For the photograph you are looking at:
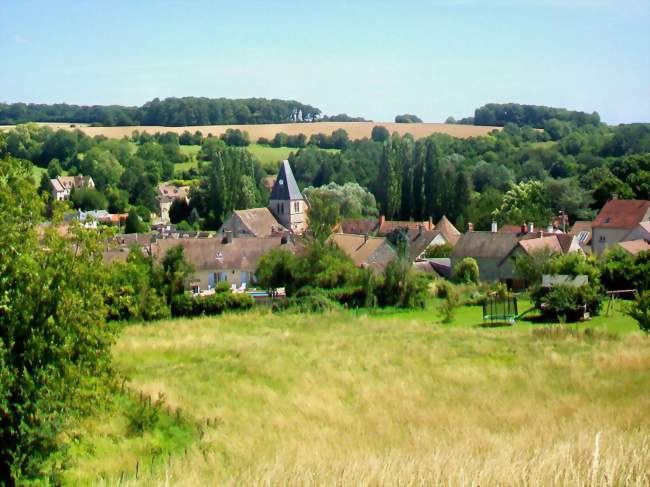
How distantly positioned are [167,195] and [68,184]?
12586mm

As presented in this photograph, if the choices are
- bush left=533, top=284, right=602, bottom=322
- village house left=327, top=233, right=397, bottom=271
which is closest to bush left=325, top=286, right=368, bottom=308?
bush left=533, top=284, right=602, bottom=322

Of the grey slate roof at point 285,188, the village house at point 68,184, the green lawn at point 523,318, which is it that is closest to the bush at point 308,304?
the green lawn at point 523,318

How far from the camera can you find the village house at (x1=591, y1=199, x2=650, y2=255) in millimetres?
55125

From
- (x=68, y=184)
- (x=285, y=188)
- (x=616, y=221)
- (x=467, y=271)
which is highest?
(x=285, y=188)

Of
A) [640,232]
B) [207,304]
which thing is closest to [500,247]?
[640,232]

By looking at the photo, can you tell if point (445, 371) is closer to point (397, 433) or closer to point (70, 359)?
point (397, 433)

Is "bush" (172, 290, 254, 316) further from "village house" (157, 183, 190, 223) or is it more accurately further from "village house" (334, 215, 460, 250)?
"village house" (157, 183, 190, 223)

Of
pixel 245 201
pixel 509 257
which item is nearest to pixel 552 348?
pixel 509 257

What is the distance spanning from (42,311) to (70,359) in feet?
2.81

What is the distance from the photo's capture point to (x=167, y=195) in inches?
4055

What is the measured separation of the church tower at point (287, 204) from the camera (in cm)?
7731

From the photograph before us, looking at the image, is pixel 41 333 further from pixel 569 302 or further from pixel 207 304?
pixel 207 304

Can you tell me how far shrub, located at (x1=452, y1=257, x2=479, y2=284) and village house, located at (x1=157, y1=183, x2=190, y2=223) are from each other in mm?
55867

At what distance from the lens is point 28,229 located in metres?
11.5
